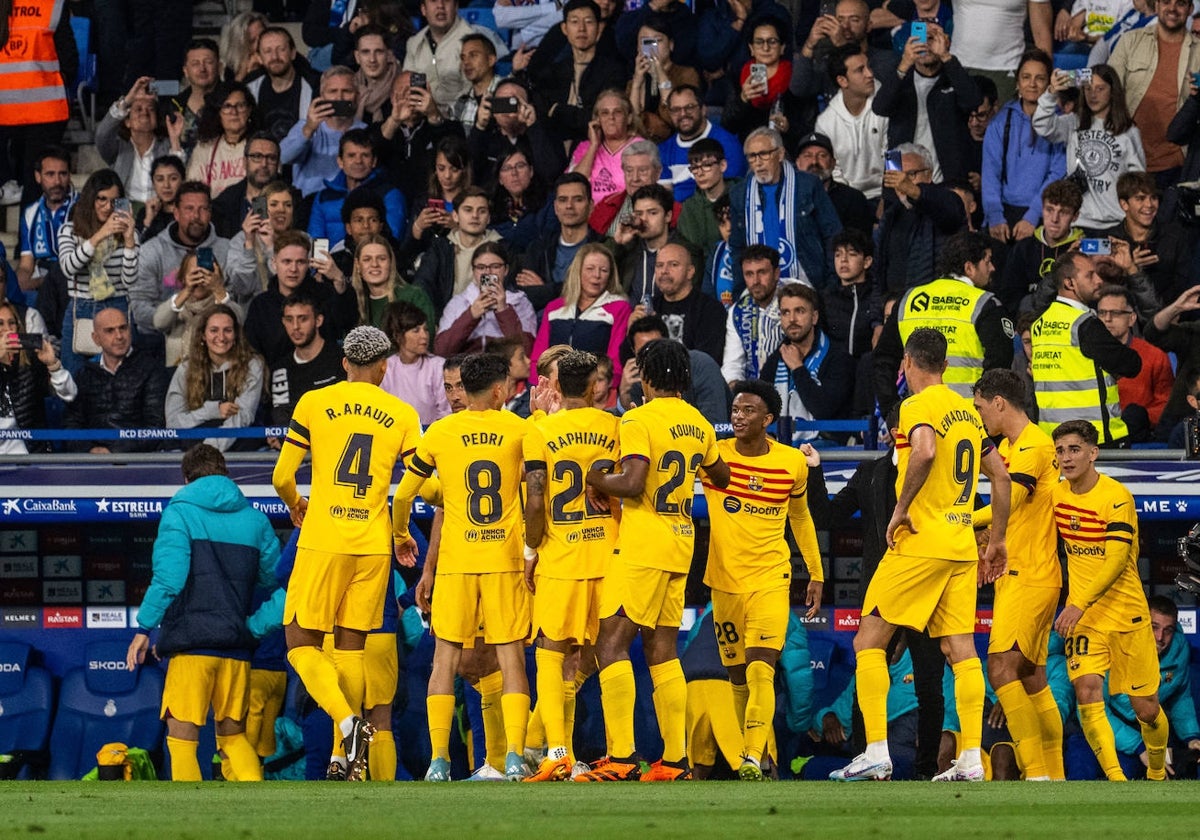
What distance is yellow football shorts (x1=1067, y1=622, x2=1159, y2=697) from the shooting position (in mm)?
10555

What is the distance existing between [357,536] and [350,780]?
4.09ft

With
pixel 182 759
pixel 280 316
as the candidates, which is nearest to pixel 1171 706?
pixel 182 759

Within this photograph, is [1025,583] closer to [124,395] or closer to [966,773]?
[966,773]

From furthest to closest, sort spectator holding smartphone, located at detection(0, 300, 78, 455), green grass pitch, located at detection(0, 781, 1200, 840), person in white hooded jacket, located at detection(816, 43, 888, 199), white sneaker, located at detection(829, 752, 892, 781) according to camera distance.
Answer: person in white hooded jacket, located at detection(816, 43, 888, 199), spectator holding smartphone, located at detection(0, 300, 78, 455), white sneaker, located at detection(829, 752, 892, 781), green grass pitch, located at detection(0, 781, 1200, 840)

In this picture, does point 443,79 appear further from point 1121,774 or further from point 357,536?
point 1121,774

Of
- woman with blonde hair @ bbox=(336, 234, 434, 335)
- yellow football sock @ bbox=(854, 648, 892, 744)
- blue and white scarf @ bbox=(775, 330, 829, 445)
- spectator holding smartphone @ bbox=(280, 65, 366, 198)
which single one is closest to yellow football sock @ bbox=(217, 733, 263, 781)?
woman with blonde hair @ bbox=(336, 234, 434, 335)

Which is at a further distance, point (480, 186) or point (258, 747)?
point (480, 186)

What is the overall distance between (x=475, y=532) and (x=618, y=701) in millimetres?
1068

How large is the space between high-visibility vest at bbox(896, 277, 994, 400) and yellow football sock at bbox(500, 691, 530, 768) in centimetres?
336

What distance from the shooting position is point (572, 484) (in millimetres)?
9555

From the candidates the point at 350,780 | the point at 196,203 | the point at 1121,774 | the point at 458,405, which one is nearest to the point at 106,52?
the point at 196,203

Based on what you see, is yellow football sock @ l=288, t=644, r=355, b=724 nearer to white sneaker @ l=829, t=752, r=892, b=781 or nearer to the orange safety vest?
white sneaker @ l=829, t=752, r=892, b=781

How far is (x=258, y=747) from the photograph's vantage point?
11367 millimetres

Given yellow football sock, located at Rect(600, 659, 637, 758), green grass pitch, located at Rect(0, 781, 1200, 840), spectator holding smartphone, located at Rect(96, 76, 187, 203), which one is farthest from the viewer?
spectator holding smartphone, located at Rect(96, 76, 187, 203)
